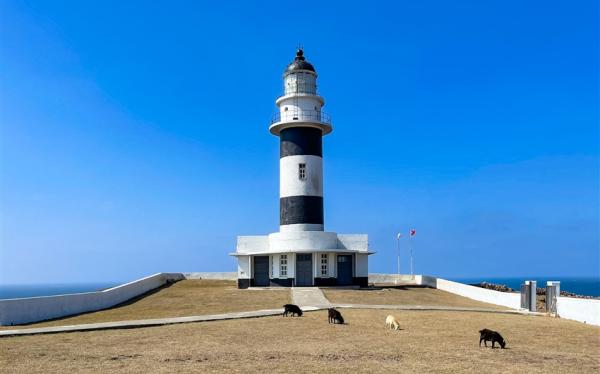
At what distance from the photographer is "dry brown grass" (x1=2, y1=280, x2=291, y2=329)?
19.9 meters

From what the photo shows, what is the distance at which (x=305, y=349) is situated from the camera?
1269 centimetres

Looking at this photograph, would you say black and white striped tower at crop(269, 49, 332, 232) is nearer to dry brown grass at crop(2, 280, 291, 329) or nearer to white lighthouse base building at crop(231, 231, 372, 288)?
white lighthouse base building at crop(231, 231, 372, 288)

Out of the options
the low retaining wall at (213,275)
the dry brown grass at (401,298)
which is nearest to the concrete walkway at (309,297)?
the dry brown grass at (401,298)

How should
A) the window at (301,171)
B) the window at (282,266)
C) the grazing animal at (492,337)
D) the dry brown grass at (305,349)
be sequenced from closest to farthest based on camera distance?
the dry brown grass at (305,349), the grazing animal at (492,337), the window at (282,266), the window at (301,171)

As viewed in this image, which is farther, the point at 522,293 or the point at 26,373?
the point at 522,293

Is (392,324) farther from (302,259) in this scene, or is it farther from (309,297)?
(302,259)

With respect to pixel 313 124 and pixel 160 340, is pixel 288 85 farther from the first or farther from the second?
pixel 160 340

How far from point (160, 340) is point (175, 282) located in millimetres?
24959

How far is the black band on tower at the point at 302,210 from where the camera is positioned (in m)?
32.9

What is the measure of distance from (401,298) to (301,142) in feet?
36.4

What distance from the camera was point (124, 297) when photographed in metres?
26.9

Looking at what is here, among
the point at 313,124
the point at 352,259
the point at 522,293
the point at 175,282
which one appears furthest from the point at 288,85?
the point at 522,293

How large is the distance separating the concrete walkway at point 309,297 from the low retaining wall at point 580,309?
892cm

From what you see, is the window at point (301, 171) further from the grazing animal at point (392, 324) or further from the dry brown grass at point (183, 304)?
the grazing animal at point (392, 324)
